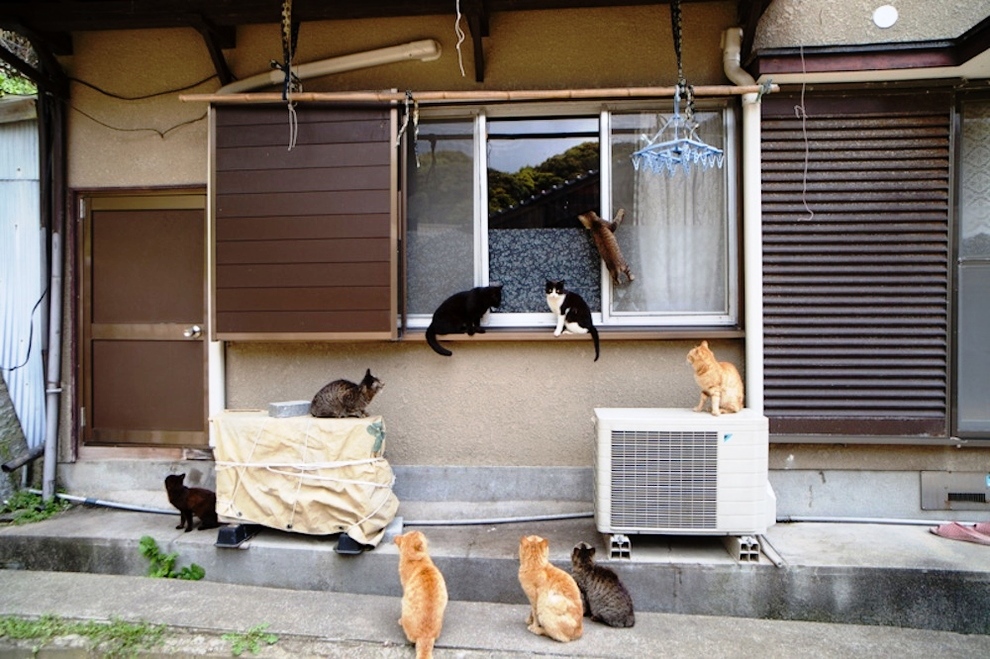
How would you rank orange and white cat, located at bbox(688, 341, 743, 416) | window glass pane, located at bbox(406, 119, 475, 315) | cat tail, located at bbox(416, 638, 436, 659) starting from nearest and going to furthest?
1. cat tail, located at bbox(416, 638, 436, 659)
2. orange and white cat, located at bbox(688, 341, 743, 416)
3. window glass pane, located at bbox(406, 119, 475, 315)

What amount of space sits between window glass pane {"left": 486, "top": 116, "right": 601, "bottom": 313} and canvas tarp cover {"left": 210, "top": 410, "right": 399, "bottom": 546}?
1561 mm

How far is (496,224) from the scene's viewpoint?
4703 mm

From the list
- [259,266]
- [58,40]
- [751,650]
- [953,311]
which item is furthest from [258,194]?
[953,311]

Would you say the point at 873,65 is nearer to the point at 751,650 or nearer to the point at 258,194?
the point at 751,650

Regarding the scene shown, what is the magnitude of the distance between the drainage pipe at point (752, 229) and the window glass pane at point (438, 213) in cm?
197

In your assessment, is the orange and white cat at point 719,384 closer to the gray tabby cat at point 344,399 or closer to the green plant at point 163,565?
the gray tabby cat at point 344,399

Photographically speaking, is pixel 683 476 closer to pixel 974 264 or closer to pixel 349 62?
pixel 974 264

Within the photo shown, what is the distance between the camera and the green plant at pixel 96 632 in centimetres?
317

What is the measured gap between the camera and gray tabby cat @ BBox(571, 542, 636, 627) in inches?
127

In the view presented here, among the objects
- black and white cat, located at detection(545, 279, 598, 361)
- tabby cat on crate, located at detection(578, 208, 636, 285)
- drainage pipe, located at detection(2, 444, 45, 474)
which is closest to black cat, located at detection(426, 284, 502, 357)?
black and white cat, located at detection(545, 279, 598, 361)

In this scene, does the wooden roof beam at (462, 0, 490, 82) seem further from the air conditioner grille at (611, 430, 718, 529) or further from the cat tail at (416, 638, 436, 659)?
the cat tail at (416, 638, 436, 659)

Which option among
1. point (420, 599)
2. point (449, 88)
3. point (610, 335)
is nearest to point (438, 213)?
point (449, 88)

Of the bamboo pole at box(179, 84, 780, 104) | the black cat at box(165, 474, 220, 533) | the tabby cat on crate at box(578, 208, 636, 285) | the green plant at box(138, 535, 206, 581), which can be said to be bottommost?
the green plant at box(138, 535, 206, 581)

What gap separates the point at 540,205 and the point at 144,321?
3.28 meters
